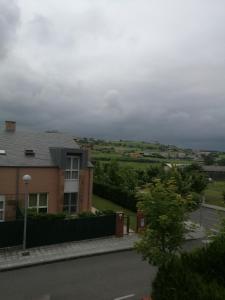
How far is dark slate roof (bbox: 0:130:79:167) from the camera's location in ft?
92.2

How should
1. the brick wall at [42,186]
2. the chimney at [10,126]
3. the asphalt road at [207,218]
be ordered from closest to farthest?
the brick wall at [42,186] < the asphalt road at [207,218] < the chimney at [10,126]

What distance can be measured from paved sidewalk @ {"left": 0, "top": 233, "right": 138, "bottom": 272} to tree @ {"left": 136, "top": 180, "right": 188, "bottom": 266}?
22.7 feet

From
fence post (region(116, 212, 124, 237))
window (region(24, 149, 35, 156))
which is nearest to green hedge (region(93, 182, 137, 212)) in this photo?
fence post (region(116, 212, 124, 237))

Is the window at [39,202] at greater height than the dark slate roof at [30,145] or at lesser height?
lesser

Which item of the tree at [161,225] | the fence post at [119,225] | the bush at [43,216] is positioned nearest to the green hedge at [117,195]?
the fence post at [119,225]

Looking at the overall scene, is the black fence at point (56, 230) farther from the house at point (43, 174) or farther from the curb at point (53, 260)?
the house at point (43, 174)

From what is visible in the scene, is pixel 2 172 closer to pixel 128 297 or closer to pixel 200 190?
pixel 128 297

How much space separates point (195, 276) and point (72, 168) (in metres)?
21.3

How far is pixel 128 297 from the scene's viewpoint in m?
14.6

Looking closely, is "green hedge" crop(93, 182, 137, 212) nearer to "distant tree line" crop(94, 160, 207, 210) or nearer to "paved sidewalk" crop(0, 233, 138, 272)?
"distant tree line" crop(94, 160, 207, 210)

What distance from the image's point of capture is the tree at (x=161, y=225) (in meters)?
13.8

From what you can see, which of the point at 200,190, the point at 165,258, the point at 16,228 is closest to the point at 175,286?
the point at 165,258

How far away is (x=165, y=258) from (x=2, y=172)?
16648 mm

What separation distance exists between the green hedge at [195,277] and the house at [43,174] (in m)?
17.7
